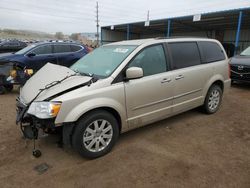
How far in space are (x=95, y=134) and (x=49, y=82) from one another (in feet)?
3.47

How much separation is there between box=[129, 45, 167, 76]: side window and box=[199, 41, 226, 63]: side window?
1.26m

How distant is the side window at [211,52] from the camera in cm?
458

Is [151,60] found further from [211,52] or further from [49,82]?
[211,52]

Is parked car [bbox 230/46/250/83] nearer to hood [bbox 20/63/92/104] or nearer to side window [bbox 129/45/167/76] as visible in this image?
side window [bbox 129/45/167/76]

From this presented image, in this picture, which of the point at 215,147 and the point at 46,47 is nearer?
the point at 215,147

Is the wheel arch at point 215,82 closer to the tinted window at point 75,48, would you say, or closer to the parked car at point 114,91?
the parked car at point 114,91

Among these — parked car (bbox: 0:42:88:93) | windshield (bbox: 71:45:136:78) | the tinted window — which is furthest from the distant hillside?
windshield (bbox: 71:45:136:78)

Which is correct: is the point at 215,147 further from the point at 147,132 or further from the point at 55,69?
the point at 55,69

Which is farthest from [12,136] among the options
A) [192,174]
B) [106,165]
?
[192,174]

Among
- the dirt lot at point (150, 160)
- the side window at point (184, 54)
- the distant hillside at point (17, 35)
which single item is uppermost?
the distant hillside at point (17, 35)

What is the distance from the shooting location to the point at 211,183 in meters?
2.56

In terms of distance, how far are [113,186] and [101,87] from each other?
130 centimetres

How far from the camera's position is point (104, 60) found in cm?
368

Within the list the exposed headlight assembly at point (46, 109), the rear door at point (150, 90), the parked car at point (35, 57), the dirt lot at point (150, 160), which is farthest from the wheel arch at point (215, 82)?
the parked car at point (35, 57)
